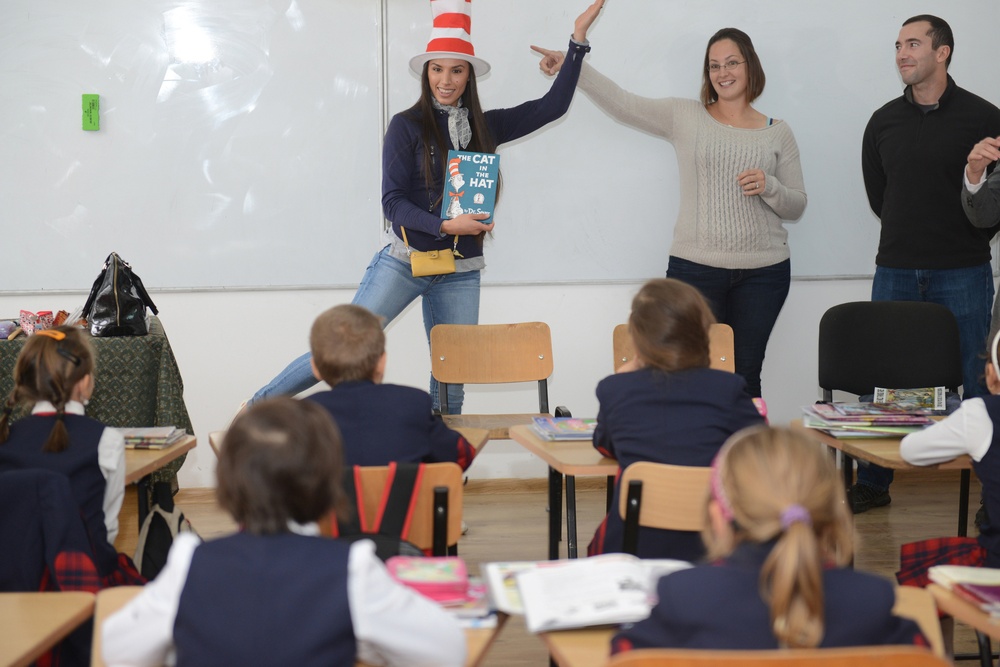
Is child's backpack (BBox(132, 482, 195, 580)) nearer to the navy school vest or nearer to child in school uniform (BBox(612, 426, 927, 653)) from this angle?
the navy school vest

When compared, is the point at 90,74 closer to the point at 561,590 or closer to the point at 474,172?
the point at 474,172

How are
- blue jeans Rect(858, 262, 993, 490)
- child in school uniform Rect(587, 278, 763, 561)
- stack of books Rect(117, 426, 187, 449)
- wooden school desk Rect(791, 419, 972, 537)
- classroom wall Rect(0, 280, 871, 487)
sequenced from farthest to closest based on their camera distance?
1. classroom wall Rect(0, 280, 871, 487)
2. blue jeans Rect(858, 262, 993, 490)
3. stack of books Rect(117, 426, 187, 449)
4. wooden school desk Rect(791, 419, 972, 537)
5. child in school uniform Rect(587, 278, 763, 561)

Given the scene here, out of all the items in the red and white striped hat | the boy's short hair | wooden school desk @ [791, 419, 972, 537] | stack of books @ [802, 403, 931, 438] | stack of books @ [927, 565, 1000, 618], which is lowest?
stack of books @ [927, 565, 1000, 618]

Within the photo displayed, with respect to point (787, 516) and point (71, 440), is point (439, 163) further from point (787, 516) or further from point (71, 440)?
point (787, 516)

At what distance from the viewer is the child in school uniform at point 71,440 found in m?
2.12

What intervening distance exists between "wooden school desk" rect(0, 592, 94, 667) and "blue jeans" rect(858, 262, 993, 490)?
342cm

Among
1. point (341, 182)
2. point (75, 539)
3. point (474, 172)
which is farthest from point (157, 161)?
point (75, 539)

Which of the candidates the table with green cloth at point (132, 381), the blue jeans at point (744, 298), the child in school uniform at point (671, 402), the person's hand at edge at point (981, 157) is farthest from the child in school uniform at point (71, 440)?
Answer: the person's hand at edge at point (981, 157)

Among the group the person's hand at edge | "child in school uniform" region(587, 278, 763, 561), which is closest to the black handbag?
"child in school uniform" region(587, 278, 763, 561)

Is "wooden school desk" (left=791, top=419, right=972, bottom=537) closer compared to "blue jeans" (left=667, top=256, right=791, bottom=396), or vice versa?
"wooden school desk" (left=791, top=419, right=972, bottom=537)

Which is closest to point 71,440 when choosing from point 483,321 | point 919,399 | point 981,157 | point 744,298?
point 919,399

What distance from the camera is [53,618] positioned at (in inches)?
58.6

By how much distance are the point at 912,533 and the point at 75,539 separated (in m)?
3.29

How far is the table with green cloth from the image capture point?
3.73m
